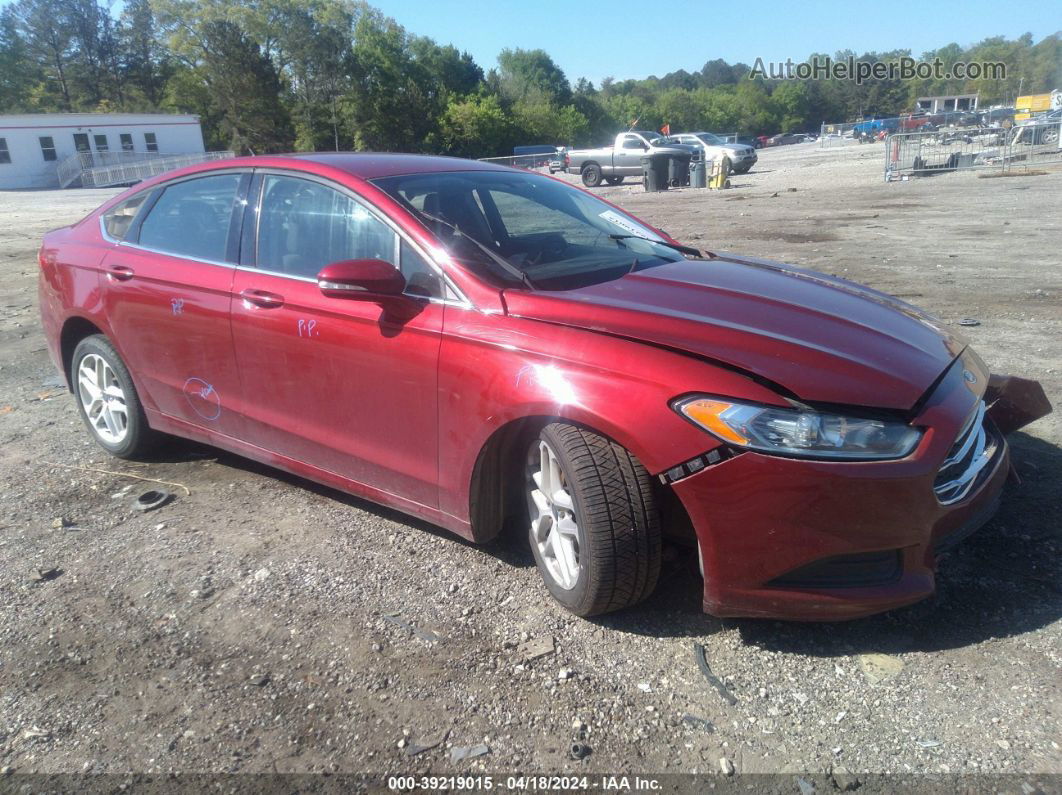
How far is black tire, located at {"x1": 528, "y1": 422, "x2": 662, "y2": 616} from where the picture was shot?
2.73 m

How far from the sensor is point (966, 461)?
2836mm

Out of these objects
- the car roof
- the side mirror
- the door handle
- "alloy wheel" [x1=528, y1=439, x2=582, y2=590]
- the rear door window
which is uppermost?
the car roof

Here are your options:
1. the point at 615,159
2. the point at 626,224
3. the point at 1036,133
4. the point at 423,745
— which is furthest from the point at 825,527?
the point at 1036,133

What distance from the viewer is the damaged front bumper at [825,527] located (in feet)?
8.11

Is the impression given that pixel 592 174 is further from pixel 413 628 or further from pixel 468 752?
pixel 468 752

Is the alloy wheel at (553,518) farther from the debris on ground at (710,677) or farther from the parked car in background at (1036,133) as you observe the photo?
the parked car in background at (1036,133)

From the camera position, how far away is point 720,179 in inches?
1057

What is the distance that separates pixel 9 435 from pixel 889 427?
5.27 metres

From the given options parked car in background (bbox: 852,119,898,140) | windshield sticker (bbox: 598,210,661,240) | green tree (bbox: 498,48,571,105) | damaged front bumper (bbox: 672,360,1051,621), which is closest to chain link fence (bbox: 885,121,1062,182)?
windshield sticker (bbox: 598,210,661,240)

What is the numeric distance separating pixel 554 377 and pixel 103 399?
Result: 319 centimetres

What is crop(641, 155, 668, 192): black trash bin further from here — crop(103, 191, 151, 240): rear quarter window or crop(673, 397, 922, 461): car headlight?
crop(673, 397, 922, 461): car headlight

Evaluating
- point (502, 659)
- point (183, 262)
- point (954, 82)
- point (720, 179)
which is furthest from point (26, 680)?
point (954, 82)

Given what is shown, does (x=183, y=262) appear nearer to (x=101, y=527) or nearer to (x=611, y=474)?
(x=101, y=527)

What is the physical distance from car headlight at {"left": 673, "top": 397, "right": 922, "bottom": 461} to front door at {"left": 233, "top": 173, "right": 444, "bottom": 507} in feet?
3.66
